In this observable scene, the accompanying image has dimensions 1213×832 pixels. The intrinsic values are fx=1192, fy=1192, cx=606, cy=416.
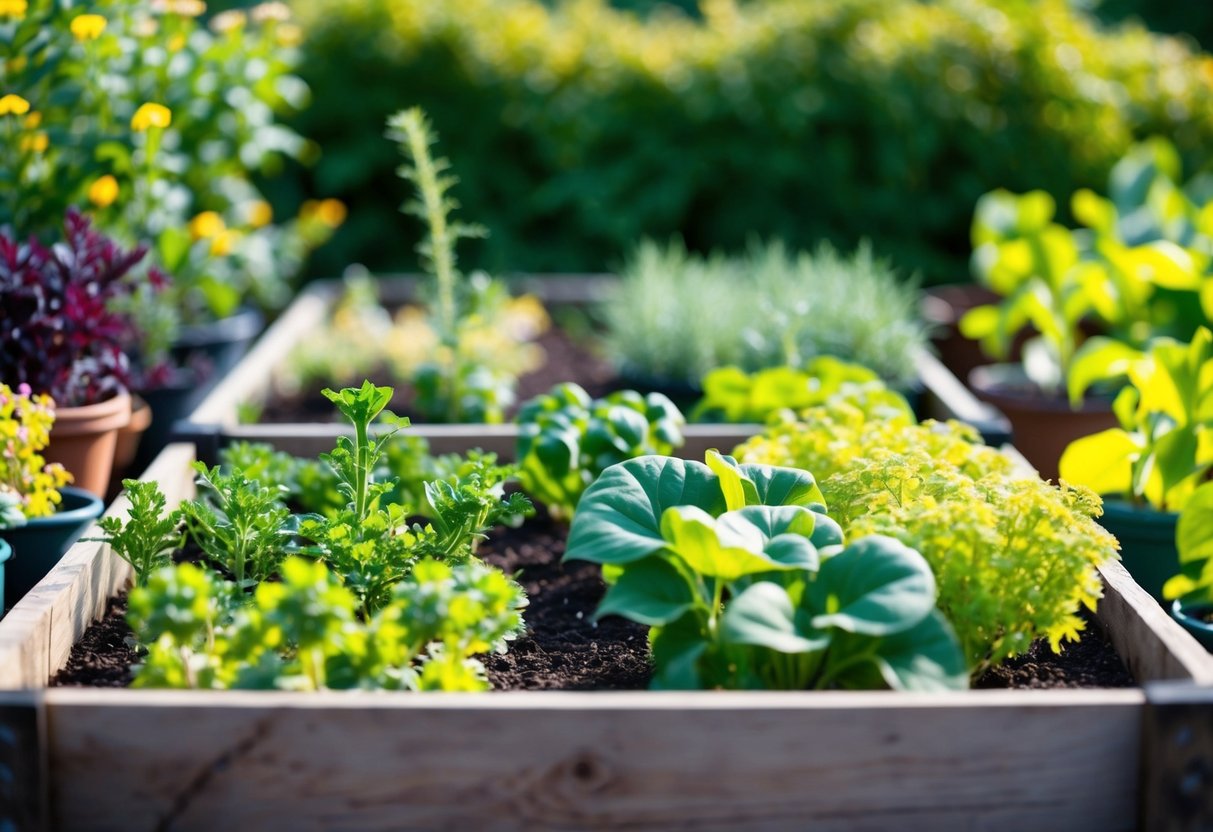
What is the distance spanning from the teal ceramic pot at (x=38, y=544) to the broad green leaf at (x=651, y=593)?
114cm

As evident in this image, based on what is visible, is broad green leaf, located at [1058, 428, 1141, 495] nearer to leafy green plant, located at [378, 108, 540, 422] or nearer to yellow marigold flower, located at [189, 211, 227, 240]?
leafy green plant, located at [378, 108, 540, 422]

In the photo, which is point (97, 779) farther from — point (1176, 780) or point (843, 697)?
point (1176, 780)

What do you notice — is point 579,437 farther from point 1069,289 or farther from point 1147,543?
point 1069,289

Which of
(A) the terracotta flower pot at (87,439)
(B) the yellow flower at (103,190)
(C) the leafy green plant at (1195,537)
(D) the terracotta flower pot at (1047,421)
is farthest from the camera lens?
(D) the terracotta flower pot at (1047,421)

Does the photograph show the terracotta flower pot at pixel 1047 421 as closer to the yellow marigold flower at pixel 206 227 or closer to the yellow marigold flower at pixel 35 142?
the yellow marigold flower at pixel 206 227

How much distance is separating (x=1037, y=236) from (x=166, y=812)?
3.12m

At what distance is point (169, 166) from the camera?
136 inches

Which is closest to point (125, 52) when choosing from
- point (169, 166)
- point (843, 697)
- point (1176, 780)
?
point (169, 166)

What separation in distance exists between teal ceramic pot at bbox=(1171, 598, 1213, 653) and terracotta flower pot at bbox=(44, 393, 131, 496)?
2.21 m

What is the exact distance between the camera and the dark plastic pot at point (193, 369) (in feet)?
11.8

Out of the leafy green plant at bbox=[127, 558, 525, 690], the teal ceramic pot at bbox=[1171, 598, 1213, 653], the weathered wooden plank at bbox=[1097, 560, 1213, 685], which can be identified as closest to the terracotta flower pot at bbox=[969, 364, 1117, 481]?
the teal ceramic pot at bbox=[1171, 598, 1213, 653]

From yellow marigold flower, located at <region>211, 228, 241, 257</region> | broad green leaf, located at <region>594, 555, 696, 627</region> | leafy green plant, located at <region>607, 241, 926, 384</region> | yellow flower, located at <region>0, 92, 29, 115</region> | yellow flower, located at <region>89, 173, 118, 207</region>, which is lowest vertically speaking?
leafy green plant, located at <region>607, 241, 926, 384</region>

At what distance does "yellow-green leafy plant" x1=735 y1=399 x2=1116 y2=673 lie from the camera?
5.67ft

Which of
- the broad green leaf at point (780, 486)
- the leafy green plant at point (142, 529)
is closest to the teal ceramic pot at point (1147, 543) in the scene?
the broad green leaf at point (780, 486)
